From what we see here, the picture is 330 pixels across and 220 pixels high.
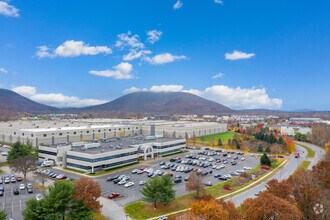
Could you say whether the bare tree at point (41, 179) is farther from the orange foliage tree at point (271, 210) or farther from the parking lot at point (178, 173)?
the orange foliage tree at point (271, 210)

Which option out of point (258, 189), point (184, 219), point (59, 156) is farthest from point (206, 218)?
point (59, 156)

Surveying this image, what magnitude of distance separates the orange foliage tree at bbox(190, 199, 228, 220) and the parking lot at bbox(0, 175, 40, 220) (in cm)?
1304

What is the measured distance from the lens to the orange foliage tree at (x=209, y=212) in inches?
606

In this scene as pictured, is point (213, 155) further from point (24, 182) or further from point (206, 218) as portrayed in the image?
point (206, 218)

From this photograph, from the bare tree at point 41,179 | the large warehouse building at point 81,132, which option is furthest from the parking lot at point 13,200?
the large warehouse building at point 81,132

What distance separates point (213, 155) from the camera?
48281 mm

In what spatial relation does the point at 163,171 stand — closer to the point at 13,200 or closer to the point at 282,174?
the point at 282,174

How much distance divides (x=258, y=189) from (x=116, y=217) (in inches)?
593

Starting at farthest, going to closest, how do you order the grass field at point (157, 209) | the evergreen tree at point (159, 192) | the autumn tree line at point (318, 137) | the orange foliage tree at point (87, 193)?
the autumn tree line at point (318, 137)
the evergreen tree at point (159, 192)
the grass field at point (157, 209)
the orange foliage tree at point (87, 193)

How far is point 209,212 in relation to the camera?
51.3 feet

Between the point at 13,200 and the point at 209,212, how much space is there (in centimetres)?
1774

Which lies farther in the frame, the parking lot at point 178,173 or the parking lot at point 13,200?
the parking lot at point 178,173

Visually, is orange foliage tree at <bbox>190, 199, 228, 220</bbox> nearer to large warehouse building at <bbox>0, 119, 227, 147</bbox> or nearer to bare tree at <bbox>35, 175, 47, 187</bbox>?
bare tree at <bbox>35, 175, 47, 187</bbox>

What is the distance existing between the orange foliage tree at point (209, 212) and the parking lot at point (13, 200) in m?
13.0
